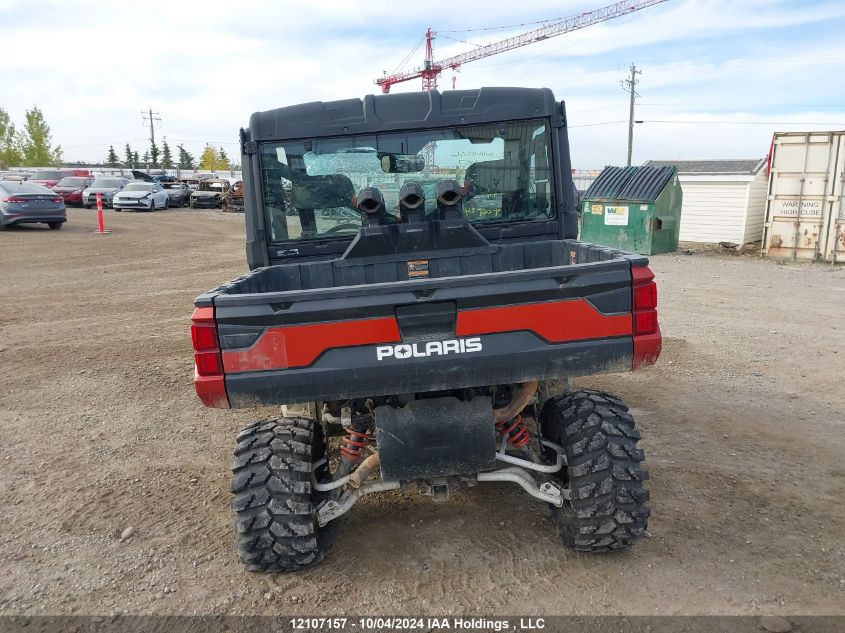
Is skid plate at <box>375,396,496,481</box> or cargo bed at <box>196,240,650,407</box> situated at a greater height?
cargo bed at <box>196,240,650,407</box>

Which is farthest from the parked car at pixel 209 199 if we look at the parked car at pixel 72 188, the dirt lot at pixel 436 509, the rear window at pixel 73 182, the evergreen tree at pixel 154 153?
the evergreen tree at pixel 154 153

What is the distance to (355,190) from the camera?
4410 mm

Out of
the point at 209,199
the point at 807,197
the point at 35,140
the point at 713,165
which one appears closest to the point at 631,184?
the point at 807,197

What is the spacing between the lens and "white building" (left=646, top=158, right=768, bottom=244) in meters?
16.2

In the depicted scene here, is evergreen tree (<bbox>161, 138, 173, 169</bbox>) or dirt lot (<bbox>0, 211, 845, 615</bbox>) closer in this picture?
dirt lot (<bbox>0, 211, 845, 615</bbox>)

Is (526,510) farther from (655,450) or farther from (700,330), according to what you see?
(700,330)

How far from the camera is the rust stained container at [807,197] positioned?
1328cm

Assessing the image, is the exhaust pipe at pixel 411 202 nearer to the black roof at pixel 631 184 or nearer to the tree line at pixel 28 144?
the black roof at pixel 631 184

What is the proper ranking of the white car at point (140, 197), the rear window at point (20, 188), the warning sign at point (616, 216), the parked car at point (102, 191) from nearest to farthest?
the warning sign at point (616, 216), the rear window at point (20, 188), the white car at point (140, 197), the parked car at point (102, 191)

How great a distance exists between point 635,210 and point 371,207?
37.8 ft

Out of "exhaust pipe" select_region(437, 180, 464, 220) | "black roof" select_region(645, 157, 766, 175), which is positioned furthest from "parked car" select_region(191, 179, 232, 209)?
"exhaust pipe" select_region(437, 180, 464, 220)

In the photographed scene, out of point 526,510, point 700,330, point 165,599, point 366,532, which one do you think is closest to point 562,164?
point 526,510

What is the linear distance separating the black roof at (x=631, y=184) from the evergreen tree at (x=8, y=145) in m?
67.4

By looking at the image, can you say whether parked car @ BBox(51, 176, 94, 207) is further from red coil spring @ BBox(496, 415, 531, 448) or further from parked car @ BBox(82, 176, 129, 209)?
red coil spring @ BBox(496, 415, 531, 448)
